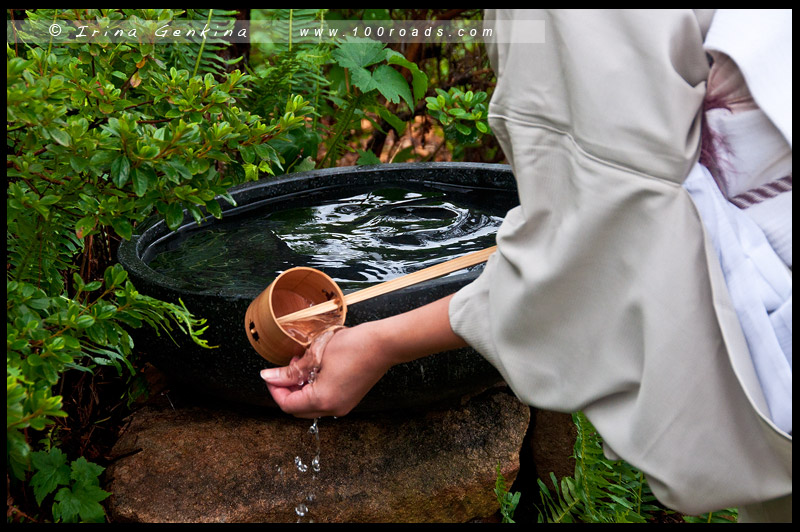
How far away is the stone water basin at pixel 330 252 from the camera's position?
1.93m

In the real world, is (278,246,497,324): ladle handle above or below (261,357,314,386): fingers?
above

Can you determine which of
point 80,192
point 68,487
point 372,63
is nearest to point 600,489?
point 68,487

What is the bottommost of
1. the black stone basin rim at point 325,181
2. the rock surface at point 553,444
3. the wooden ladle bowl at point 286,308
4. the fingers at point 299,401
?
the rock surface at point 553,444

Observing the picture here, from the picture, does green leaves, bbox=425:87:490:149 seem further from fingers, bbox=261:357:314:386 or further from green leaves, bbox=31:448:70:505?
green leaves, bbox=31:448:70:505

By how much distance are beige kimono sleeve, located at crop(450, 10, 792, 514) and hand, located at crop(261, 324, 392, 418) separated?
16.8 inches

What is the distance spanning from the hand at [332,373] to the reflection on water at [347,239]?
20.5 inches

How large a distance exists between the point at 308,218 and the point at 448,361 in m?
1.11

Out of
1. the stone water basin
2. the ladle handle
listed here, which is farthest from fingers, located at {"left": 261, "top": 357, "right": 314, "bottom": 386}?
the stone water basin

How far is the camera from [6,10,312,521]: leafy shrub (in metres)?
1.43

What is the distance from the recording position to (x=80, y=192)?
1.73 m

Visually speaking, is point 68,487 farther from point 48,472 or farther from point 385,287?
point 385,287

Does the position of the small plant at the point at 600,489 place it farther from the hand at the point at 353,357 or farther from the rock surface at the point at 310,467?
the hand at the point at 353,357

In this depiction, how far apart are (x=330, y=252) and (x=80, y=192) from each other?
3.16 ft

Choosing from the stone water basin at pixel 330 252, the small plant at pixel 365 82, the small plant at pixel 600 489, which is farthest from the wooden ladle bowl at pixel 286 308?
the small plant at pixel 365 82
